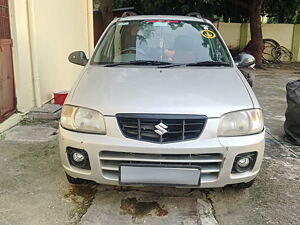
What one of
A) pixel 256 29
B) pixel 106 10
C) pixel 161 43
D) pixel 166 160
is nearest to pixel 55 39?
pixel 161 43

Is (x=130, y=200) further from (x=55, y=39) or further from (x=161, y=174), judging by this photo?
(x=55, y=39)

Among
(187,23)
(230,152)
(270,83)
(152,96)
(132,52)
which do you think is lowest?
(270,83)

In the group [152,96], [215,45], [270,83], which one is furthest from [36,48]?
[270,83]

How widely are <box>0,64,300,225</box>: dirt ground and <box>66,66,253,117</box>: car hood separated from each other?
34.4 inches

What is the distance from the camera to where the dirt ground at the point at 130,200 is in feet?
8.94

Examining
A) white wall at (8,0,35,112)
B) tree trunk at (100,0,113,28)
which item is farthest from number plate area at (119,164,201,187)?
tree trunk at (100,0,113,28)

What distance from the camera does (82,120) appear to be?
2693 millimetres

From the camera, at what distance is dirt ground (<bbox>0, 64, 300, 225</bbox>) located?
2.72m

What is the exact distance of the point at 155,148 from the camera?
251 cm

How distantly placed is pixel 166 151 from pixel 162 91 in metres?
0.56

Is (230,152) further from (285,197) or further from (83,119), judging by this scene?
(83,119)

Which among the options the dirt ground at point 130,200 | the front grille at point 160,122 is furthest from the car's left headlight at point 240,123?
the dirt ground at point 130,200

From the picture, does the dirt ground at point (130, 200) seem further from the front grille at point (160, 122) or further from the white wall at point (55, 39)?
the white wall at point (55, 39)

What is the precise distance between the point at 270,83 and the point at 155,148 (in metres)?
8.34
